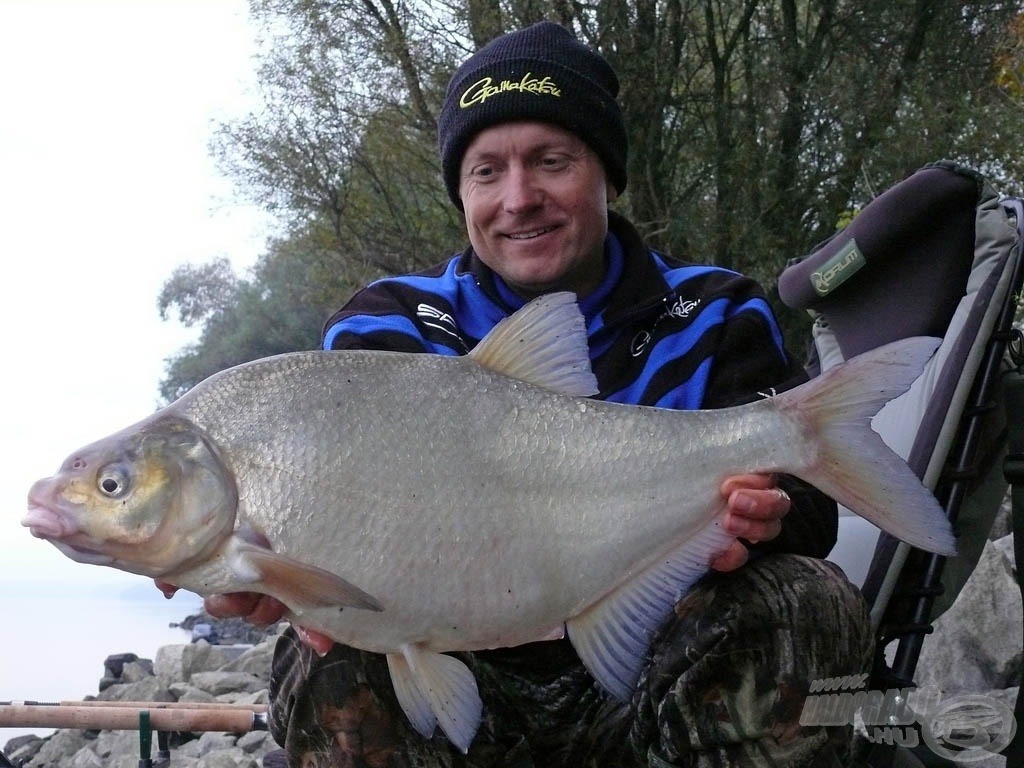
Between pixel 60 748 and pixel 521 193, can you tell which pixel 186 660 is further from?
pixel 521 193

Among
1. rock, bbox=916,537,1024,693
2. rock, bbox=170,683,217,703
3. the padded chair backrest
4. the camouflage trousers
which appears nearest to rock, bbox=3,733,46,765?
rock, bbox=170,683,217,703

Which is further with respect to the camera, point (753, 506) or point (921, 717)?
point (921, 717)

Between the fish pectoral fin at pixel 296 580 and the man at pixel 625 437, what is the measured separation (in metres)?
0.16

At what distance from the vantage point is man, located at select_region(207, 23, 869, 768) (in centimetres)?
216

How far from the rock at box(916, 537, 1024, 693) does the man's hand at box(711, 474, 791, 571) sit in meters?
2.73

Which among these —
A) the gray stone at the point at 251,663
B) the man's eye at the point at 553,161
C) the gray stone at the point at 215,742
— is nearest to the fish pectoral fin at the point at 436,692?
the man's eye at the point at 553,161

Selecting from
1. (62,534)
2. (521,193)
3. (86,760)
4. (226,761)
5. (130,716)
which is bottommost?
(86,760)

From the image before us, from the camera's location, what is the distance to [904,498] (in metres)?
1.96

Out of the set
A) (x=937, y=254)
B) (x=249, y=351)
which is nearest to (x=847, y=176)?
(x=937, y=254)

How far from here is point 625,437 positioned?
2.09m

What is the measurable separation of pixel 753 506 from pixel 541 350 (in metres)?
0.51

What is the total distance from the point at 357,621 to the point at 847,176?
11686 mm

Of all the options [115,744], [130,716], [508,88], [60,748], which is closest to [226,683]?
[60,748]

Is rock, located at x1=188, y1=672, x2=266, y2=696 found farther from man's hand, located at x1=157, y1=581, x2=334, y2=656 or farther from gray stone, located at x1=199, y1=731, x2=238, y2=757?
man's hand, located at x1=157, y1=581, x2=334, y2=656
